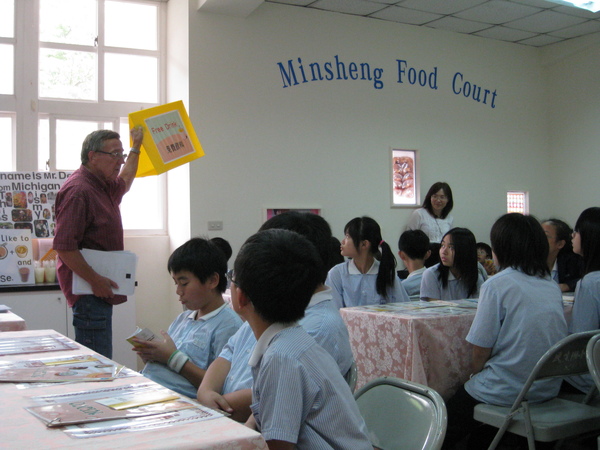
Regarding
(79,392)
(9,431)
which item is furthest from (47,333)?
(9,431)

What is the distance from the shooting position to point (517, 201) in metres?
7.38

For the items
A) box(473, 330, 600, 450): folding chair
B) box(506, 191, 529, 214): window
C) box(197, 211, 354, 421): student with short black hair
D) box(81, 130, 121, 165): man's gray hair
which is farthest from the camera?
box(506, 191, 529, 214): window

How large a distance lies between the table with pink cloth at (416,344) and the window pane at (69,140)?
359 centimetres

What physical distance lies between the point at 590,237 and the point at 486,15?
14.0 feet

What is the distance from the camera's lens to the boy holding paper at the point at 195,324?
6.22ft

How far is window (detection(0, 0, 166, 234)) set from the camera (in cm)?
533

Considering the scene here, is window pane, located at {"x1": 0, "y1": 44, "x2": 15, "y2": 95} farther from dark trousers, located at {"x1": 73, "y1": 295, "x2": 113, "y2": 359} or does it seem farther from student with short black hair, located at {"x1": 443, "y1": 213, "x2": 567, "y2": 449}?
student with short black hair, located at {"x1": 443, "y1": 213, "x2": 567, "y2": 449}

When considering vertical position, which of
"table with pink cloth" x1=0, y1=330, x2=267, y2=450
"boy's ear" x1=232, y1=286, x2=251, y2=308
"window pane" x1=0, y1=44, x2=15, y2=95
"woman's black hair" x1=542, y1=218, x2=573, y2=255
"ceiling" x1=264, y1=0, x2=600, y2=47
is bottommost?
"table with pink cloth" x1=0, y1=330, x2=267, y2=450

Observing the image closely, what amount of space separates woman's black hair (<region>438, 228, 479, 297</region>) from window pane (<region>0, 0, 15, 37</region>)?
4127 millimetres

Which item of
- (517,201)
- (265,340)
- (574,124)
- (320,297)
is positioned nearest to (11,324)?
(320,297)

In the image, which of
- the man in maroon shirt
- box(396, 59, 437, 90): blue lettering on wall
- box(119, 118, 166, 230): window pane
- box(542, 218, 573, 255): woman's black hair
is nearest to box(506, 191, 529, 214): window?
box(396, 59, 437, 90): blue lettering on wall

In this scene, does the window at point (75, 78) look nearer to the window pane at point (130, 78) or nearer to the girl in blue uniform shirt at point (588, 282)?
the window pane at point (130, 78)

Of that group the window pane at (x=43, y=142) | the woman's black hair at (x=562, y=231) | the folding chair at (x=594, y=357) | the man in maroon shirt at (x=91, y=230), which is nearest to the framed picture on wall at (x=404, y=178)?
the woman's black hair at (x=562, y=231)

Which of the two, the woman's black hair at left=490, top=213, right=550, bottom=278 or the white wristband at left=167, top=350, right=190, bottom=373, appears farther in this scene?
the woman's black hair at left=490, top=213, right=550, bottom=278
